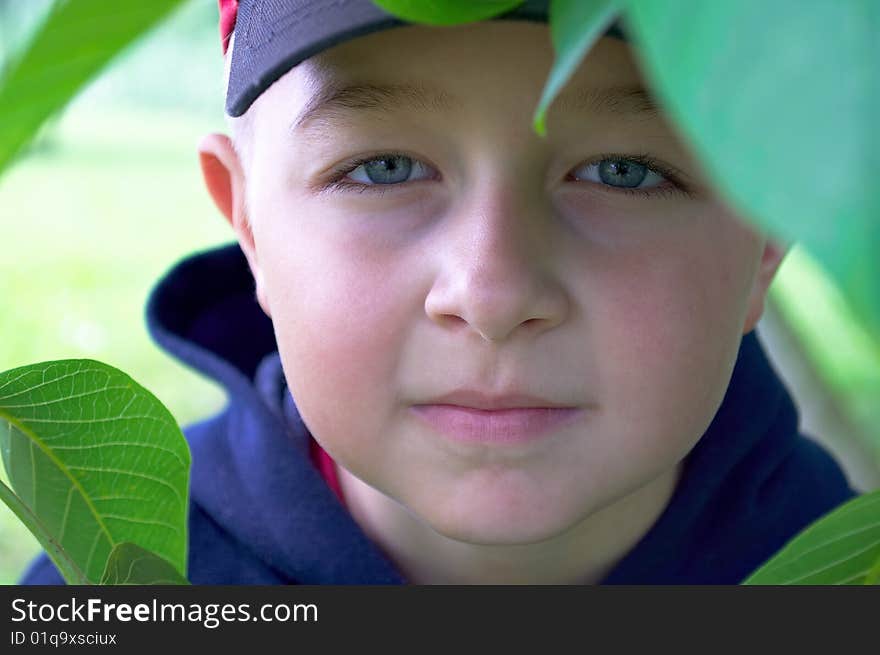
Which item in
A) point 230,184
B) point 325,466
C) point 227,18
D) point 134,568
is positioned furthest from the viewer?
point 325,466

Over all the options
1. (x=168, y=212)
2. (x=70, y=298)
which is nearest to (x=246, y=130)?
(x=70, y=298)

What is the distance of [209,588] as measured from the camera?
1.64 ft

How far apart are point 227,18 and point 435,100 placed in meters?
0.23

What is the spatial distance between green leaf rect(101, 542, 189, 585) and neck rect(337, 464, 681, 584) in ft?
1.54

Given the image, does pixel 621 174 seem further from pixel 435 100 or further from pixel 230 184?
pixel 230 184

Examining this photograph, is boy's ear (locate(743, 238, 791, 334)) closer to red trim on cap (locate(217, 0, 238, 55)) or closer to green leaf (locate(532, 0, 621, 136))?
red trim on cap (locate(217, 0, 238, 55))

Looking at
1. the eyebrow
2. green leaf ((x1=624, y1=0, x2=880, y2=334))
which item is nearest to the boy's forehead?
the eyebrow

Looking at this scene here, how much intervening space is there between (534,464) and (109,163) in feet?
18.3

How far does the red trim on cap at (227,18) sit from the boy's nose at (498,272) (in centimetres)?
23

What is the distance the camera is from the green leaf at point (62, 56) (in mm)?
252

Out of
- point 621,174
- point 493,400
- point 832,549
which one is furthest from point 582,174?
point 832,549

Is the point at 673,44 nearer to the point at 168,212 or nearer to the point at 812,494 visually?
the point at 812,494

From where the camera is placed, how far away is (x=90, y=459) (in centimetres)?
52

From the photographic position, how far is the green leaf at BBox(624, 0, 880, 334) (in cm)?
17
